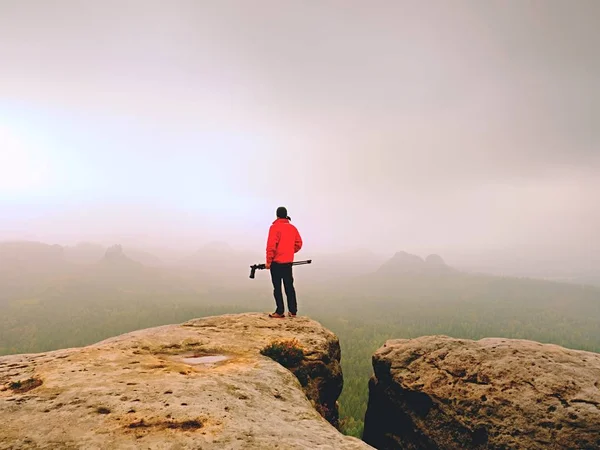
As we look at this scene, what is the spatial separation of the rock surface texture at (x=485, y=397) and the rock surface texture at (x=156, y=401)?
3.44 metres

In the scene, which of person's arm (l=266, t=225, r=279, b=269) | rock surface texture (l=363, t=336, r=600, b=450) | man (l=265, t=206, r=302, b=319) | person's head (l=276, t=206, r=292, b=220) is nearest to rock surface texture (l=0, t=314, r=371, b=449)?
rock surface texture (l=363, t=336, r=600, b=450)

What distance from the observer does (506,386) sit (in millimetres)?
8391

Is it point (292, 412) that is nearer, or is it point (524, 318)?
point (292, 412)

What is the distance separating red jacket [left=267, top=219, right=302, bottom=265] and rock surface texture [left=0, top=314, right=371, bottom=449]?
4.09 meters

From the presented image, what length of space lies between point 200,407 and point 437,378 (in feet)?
25.5

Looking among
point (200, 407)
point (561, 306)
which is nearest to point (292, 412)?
point (200, 407)

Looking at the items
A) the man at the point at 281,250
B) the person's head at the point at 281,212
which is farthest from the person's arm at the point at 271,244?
the person's head at the point at 281,212

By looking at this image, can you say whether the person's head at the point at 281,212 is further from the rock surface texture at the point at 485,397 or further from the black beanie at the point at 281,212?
the rock surface texture at the point at 485,397

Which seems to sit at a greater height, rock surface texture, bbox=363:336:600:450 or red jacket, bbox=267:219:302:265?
red jacket, bbox=267:219:302:265

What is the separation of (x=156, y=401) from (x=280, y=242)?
813cm

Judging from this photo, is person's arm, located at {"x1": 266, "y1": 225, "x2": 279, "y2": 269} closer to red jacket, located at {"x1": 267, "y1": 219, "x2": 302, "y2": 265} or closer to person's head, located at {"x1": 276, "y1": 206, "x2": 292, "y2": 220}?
red jacket, located at {"x1": 267, "y1": 219, "x2": 302, "y2": 265}

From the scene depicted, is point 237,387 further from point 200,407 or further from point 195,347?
point 195,347

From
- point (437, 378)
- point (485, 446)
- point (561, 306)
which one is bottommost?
point (561, 306)

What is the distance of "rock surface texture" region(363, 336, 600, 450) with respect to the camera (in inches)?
290
